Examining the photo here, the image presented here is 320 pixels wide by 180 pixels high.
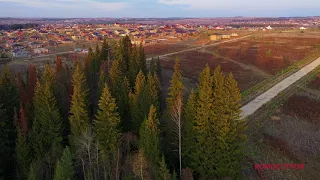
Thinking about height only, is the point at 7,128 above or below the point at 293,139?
above

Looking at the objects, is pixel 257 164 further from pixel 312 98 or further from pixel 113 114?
pixel 312 98

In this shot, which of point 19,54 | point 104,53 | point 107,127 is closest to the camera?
point 107,127

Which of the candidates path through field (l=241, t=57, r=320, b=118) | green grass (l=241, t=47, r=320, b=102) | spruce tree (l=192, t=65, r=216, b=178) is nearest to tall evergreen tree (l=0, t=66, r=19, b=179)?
spruce tree (l=192, t=65, r=216, b=178)

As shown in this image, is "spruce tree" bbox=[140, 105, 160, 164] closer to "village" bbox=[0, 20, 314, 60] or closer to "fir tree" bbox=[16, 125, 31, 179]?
"fir tree" bbox=[16, 125, 31, 179]

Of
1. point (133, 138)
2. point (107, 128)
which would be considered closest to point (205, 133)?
point (133, 138)
